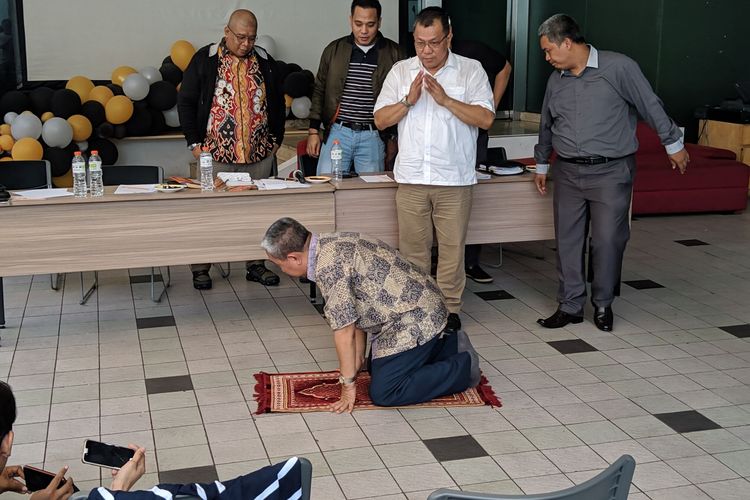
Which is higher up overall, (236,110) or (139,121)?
(236,110)

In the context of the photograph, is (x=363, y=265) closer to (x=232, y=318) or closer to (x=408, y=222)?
(x=408, y=222)

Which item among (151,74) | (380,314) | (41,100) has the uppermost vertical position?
(151,74)

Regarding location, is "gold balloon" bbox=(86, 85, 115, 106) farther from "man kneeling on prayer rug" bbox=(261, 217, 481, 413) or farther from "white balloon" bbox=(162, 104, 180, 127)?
"man kneeling on prayer rug" bbox=(261, 217, 481, 413)

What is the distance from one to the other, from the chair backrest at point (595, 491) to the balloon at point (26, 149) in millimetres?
6790

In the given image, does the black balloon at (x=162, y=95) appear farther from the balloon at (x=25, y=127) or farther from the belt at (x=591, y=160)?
the belt at (x=591, y=160)

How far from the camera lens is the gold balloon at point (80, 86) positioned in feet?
28.5

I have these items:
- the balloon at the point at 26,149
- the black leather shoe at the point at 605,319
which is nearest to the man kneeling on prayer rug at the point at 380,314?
the black leather shoe at the point at 605,319

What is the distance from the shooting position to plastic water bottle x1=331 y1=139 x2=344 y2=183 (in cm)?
541

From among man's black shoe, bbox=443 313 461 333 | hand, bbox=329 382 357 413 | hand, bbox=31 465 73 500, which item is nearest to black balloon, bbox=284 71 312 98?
man's black shoe, bbox=443 313 461 333

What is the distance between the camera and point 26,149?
7738mm

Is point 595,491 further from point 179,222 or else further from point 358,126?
point 358,126

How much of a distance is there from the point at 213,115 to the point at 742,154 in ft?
19.9

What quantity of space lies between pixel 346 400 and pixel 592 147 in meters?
2.01

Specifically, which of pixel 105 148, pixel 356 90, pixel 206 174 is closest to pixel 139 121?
pixel 105 148
